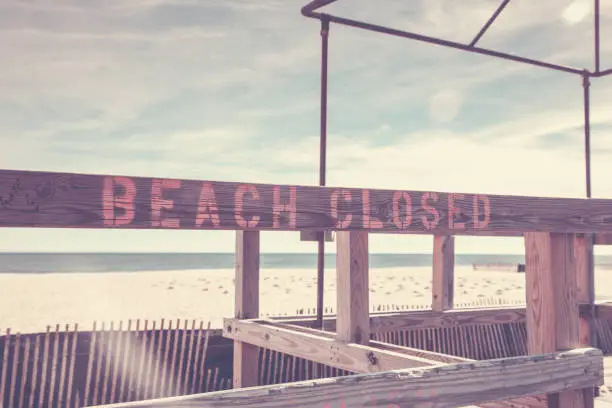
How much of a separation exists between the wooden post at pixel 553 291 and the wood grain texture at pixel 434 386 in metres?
0.13

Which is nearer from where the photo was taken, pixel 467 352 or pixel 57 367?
pixel 57 367

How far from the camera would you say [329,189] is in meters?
2.23

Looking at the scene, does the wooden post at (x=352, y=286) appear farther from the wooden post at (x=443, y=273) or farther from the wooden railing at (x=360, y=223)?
the wooden post at (x=443, y=273)

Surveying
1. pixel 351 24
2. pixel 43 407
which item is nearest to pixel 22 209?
pixel 351 24

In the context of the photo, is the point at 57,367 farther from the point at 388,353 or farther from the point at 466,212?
the point at 466,212

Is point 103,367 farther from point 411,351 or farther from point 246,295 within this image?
point 411,351

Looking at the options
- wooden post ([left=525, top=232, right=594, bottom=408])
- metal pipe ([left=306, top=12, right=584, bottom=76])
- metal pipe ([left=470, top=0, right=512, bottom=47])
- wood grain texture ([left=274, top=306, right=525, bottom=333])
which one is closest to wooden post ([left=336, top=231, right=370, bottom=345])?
wooden post ([left=525, top=232, right=594, bottom=408])

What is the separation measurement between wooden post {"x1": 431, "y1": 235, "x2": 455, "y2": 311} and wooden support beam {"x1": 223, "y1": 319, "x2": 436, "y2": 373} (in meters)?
2.75

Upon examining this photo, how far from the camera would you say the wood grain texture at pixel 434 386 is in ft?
6.65

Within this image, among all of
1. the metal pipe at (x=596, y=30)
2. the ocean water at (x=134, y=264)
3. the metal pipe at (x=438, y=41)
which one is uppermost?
the metal pipe at (x=596, y=30)

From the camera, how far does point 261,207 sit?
208 centimetres

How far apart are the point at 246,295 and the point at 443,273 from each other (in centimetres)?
309

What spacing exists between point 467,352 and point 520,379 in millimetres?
4658

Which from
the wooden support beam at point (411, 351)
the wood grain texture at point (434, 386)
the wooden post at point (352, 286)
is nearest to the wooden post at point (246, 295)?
the wooden support beam at point (411, 351)
